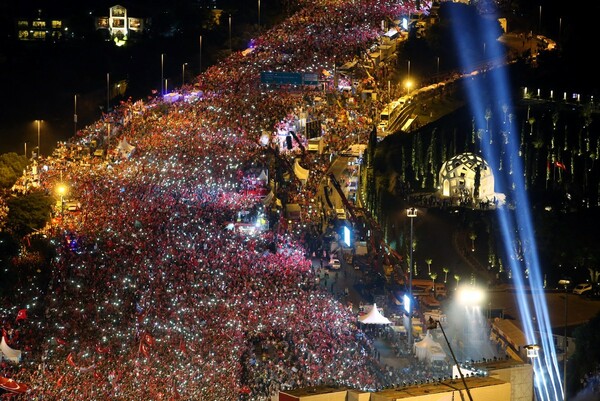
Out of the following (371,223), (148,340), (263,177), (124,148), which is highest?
(124,148)

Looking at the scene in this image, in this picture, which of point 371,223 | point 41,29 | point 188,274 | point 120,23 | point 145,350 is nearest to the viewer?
point 145,350

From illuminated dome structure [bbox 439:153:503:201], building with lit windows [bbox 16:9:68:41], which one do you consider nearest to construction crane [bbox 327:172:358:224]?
illuminated dome structure [bbox 439:153:503:201]

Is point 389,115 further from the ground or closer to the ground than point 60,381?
further from the ground

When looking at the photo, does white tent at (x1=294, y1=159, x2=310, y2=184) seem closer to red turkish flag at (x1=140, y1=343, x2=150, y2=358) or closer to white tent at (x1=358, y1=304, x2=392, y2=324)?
white tent at (x1=358, y1=304, x2=392, y2=324)

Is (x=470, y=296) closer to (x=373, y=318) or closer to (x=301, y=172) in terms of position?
(x=373, y=318)

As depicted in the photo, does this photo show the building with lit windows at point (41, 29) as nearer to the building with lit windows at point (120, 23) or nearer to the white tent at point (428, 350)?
the building with lit windows at point (120, 23)

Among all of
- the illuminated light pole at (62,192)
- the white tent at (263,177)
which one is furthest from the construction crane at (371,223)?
the illuminated light pole at (62,192)

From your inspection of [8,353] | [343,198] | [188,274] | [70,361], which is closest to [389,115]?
[343,198]
